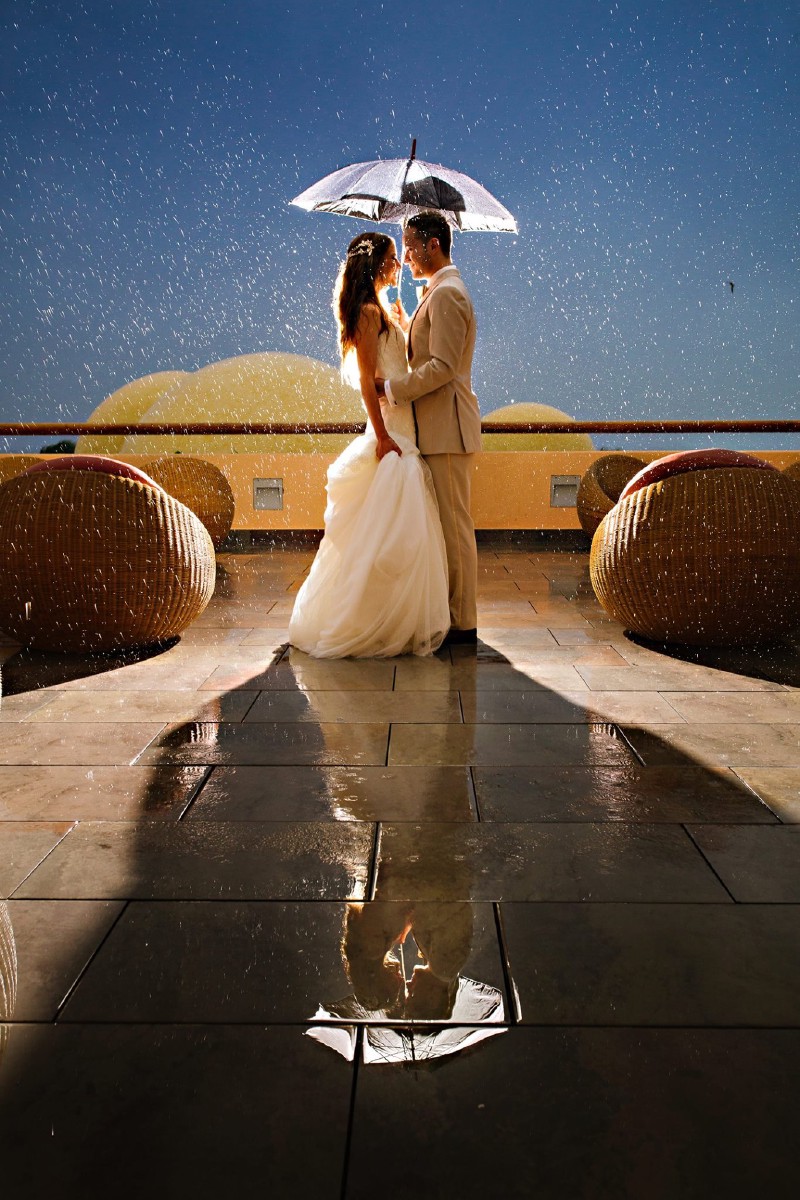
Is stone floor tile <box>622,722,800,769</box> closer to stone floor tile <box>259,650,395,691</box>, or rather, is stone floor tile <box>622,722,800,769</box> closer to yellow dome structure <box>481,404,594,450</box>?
stone floor tile <box>259,650,395,691</box>

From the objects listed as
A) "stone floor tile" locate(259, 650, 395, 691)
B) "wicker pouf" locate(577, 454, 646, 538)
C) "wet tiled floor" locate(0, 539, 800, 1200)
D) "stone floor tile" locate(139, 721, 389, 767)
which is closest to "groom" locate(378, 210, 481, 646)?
"stone floor tile" locate(259, 650, 395, 691)

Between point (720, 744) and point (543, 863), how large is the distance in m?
0.94

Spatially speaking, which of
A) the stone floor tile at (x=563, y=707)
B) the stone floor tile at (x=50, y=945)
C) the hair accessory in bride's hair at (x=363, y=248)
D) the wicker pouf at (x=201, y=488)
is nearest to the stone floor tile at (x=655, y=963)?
the stone floor tile at (x=50, y=945)

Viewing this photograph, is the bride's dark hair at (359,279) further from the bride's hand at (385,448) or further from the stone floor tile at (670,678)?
the stone floor tile at (670,678)

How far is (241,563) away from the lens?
6457 millimetres

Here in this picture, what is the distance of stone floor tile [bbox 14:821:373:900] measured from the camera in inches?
62.7

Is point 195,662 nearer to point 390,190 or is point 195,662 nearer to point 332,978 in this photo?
point 332,978

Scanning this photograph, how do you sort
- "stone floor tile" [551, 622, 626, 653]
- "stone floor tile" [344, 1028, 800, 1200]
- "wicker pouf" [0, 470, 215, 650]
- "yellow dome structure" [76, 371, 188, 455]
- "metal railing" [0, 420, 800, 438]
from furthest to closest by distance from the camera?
"yellow dome structure" [76, 371, 188, 455]
"metal railing" [0, 420, 800, 438]
"stone floor tile" [551, 622, 626, 653]
"wicker pouf" [0, 470, 215, 650]
"stone floor tile" [344, 1028, 800, 1200]

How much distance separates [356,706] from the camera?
2.82 meters

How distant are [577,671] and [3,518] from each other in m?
2.24

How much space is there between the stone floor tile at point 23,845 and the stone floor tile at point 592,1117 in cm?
86

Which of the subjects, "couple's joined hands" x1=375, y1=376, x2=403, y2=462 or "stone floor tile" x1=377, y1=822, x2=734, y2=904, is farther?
"couple's joined hands" x1=375, y1=376, x2=403, y2=462

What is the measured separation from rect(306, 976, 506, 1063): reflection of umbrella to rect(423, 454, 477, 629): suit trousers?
2548 mm

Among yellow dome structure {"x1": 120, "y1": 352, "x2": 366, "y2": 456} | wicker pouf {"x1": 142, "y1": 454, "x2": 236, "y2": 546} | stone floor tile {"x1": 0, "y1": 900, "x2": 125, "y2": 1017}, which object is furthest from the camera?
yellow dome structure {"x1": 120, "y1": 352, "x2": 366, "y2": 456}
